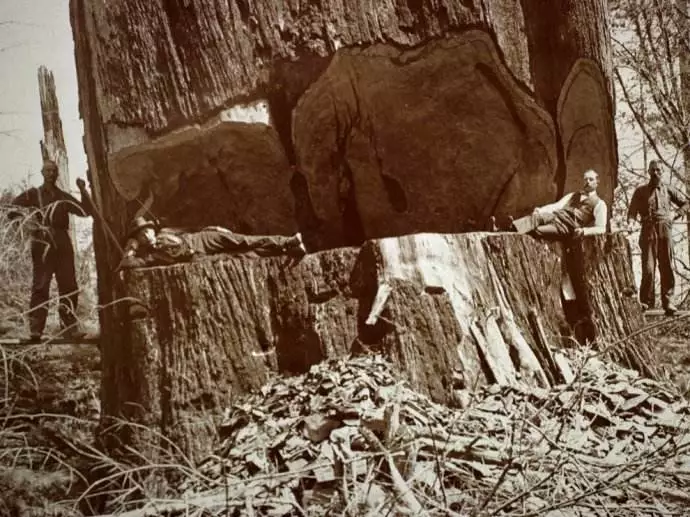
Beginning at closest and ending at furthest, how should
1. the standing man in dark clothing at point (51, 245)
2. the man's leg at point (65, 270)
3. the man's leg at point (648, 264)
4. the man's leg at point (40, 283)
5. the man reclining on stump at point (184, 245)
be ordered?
the man reclining on stump at point (184, 245) < the man's leg at point (40, 283) < the standing man in dark clothing at point (51, 245) < the man's leg at point (65, 270) < the man's leg at point (648, 264)

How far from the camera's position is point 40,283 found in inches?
95.7

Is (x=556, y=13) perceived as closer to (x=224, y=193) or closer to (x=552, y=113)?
(x=552, y=113)

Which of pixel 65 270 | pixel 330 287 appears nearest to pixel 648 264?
pixel 330 287

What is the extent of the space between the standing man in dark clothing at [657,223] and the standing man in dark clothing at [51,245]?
8.19ft

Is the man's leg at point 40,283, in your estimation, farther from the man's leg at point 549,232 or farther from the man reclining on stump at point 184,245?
the man's leg at point 549,232

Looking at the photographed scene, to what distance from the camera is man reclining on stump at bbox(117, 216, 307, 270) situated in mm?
2084

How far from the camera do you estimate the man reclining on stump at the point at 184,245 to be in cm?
208

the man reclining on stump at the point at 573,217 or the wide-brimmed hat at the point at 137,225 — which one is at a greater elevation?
the wide-brimmed hat at the point at 137,225

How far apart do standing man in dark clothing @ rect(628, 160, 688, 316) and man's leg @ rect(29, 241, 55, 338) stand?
2.59 metres

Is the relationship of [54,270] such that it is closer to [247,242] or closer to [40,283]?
[40,283]

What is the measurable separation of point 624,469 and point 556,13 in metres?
1.76

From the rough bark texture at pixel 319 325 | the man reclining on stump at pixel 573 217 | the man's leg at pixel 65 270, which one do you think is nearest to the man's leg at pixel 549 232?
the man reclining on stump at pixel 573 217

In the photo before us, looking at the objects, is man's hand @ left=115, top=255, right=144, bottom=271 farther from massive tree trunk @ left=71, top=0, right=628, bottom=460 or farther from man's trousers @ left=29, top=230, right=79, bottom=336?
man's trousers @ left=29, top=230, right=79, bottom=336

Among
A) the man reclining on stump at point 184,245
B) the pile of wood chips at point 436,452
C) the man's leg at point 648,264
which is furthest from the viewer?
the man's leg at point 648,264
